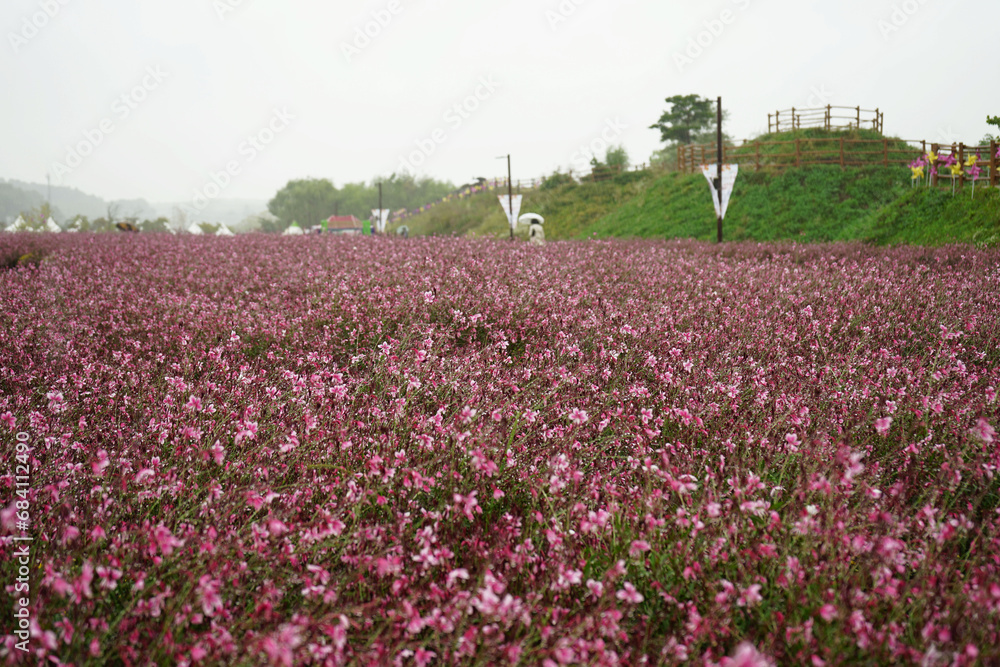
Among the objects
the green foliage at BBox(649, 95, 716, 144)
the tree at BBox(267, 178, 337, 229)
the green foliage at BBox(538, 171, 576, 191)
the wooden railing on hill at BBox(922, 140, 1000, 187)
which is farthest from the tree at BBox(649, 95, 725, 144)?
the tree at BBox(267, 178, 337, 229)

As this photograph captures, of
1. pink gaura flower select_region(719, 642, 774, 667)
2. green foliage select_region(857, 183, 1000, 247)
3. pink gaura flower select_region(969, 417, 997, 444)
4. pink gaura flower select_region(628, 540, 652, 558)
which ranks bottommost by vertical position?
pink gaura flower select_region(628, 540, 652, 558)

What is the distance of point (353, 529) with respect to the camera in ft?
6.18

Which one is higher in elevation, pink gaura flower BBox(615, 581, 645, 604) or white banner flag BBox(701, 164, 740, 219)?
white banner flag BBox(701, 164, 740, 219)

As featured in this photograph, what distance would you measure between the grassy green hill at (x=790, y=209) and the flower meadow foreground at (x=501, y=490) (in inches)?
462

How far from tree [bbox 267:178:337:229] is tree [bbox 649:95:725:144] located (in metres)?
69.0

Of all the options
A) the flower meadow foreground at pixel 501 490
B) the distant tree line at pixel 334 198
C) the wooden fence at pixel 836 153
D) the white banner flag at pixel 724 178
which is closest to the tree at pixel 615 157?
the wooden fence at pixel 836 153

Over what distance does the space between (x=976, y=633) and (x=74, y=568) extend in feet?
8.82

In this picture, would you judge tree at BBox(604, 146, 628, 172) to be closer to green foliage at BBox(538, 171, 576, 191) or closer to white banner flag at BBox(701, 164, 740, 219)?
green foliage at BBox(538, 171, 576, 191)

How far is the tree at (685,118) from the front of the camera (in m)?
43.8

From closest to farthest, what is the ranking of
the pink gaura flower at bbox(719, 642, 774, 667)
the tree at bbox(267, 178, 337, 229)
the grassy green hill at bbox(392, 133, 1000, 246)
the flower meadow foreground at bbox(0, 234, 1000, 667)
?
the pink gaura flower at bbox(719, 642, 774, 667)
the flower meadow foreground at bbox(0, 234, 1000, 667)
the grassy green hill at bbox(392, 133, 1000, 246)
the tree at bbox(267, 178, 337, 229)

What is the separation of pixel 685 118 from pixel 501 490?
159ft

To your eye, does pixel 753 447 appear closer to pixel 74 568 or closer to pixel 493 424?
pixel 493 424

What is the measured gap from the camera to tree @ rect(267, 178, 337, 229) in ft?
327

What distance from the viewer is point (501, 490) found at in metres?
2.39
